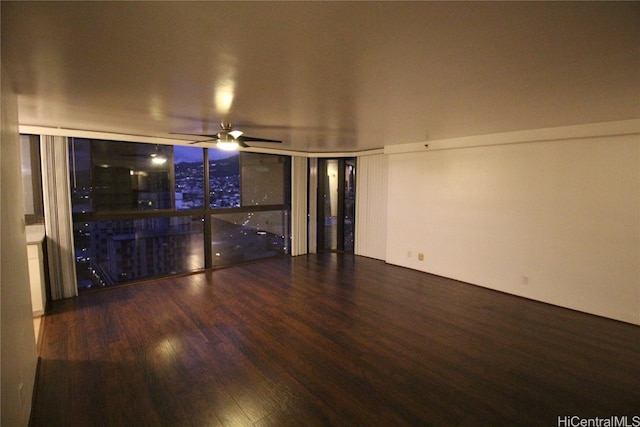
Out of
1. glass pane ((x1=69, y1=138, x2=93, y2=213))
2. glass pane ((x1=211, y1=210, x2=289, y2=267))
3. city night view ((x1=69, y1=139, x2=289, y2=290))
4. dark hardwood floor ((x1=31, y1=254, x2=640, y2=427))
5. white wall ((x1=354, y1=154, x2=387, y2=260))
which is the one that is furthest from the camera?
white wall ((x1=354, y1=154, x2=387, y2=260))

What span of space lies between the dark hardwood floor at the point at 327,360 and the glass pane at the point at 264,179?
2.45 metres

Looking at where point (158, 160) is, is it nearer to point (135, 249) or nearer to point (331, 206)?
point (135, 249)

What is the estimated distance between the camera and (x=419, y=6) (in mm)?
1276

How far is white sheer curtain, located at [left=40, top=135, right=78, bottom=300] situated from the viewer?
3.97m

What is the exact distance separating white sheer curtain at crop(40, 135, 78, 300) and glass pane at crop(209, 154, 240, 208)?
6.94 feet

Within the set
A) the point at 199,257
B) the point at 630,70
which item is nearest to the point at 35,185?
the point at 199,257

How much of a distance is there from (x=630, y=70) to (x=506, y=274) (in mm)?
3225

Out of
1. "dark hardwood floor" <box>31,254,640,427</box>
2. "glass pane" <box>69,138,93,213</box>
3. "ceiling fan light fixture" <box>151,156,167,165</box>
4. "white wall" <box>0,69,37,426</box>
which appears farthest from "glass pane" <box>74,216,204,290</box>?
"white wall" <box>0,69,37,426</box>

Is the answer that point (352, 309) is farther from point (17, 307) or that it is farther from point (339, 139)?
point (17, 307)

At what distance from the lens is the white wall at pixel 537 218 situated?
3.46 meters

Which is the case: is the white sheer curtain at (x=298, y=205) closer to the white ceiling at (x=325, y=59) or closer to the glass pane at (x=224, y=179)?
the glass pane at (x=224, y=179)

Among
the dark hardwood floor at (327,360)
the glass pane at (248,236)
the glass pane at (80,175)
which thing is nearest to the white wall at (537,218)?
the dark hardwood floor at (327,360)

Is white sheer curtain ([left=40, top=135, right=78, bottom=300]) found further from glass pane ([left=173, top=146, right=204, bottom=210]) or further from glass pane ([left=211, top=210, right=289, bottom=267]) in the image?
glass pane ([left=211, top=210, right=289, bottom=267])

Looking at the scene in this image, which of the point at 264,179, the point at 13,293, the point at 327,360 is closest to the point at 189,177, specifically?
the point at 264,179
